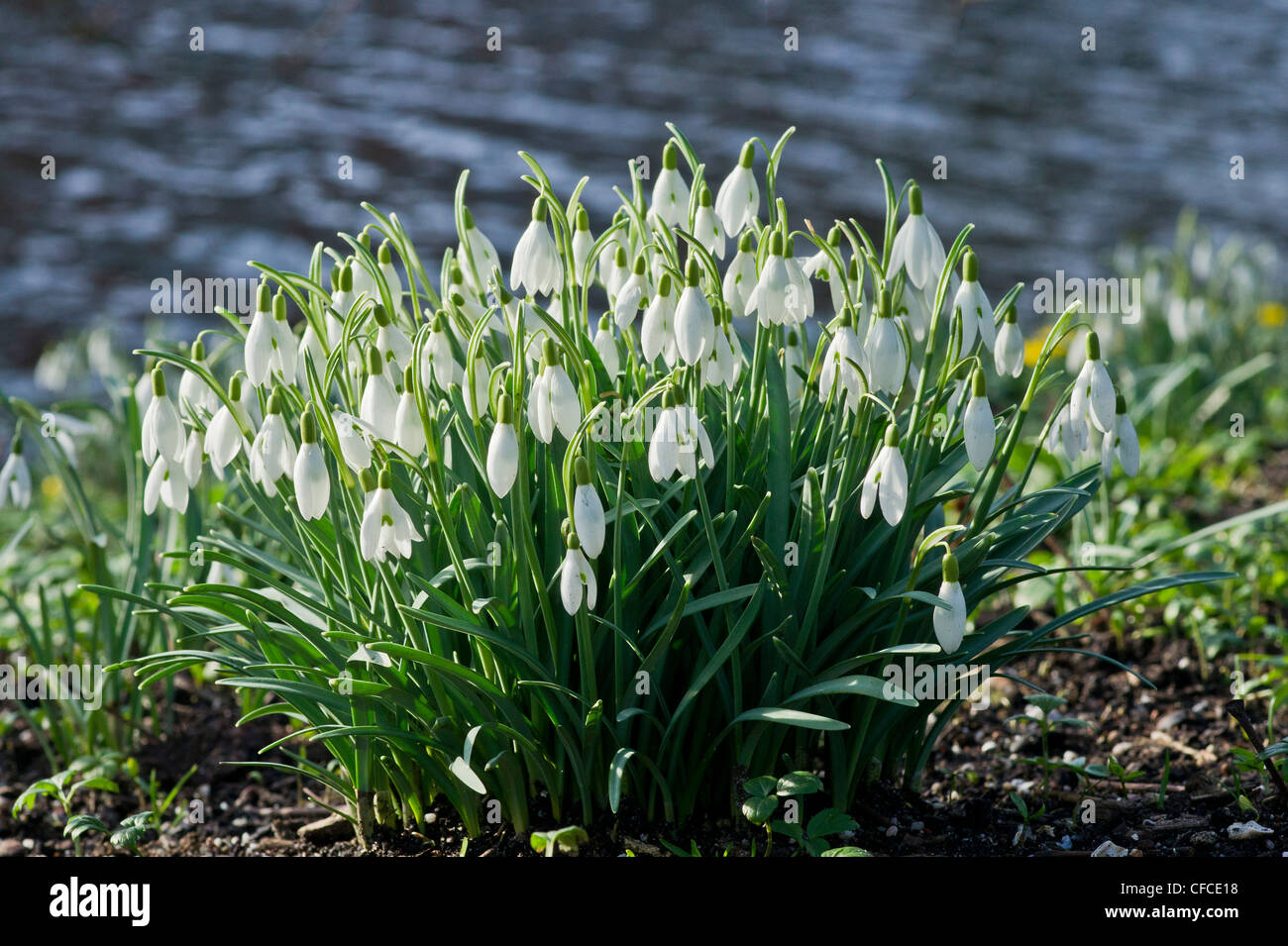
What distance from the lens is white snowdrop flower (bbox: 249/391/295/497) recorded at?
6.12 feet

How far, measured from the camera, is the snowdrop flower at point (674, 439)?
175 cm

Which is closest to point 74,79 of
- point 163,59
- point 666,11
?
point 163,59

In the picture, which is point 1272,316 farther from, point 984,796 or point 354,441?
point 354,441

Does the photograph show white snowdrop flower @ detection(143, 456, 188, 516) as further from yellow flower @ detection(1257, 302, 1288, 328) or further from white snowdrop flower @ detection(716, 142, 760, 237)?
yellow flower @ detection(1257, 302, 1288, 328)

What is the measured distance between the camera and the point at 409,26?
10609 mm

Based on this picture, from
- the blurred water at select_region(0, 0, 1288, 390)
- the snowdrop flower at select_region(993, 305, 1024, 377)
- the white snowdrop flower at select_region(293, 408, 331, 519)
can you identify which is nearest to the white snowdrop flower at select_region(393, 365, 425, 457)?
the white snowdrop flower at select_region(293, 408, 331, 519)

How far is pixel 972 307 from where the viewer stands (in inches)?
77.6

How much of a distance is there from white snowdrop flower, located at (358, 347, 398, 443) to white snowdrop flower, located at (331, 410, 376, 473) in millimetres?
19

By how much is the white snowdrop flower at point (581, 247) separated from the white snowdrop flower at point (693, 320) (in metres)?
0.41

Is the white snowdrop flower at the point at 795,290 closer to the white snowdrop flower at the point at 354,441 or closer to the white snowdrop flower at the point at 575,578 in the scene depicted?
the white snowdrop flower at the point at 575,578

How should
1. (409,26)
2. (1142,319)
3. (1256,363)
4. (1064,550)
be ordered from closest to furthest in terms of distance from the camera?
1. (1064,550)
2. (1256,363)
3. (1142,319)
4. (409,26)
